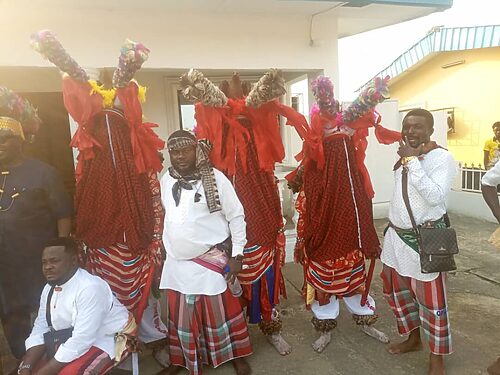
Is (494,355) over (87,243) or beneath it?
beneath

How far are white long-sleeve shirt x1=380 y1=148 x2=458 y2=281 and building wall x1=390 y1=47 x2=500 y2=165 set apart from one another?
855 centimetres

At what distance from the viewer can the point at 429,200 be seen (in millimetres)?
2426

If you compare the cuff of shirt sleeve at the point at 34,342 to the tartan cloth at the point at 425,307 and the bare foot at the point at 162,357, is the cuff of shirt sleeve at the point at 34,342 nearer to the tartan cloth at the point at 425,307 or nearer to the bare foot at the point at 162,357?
the bare foot at the point at 162,357

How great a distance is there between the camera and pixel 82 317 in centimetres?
223

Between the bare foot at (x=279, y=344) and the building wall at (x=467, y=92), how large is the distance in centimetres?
891

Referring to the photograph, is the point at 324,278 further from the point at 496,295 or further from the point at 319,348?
the point at 496,295

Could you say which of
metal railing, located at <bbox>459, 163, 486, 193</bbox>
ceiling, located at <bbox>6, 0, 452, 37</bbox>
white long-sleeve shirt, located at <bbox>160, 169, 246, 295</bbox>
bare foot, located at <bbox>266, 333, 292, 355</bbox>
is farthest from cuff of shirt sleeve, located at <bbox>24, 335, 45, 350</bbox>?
metal railing, located at <bbox>459, 163, 486, 193</bbox>

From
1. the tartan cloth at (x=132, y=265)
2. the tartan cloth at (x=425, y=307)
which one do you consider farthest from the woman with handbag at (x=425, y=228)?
the tartan cloth at (x=132, y=265)

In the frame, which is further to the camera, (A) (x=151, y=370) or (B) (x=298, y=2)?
(B) (x=298, y=2)

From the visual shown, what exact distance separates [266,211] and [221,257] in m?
0.51

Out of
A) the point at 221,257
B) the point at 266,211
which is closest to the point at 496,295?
the point at 266,211

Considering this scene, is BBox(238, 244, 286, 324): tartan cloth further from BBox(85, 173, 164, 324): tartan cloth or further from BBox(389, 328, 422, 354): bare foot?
BBox(389, 328, 422, 354): bare foot

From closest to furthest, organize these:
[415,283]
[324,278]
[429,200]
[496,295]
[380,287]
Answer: [429,200] → [415,283] → [324,278] → [496,295] → [380,287]

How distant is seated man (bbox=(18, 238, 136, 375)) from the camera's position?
88.0 inches
